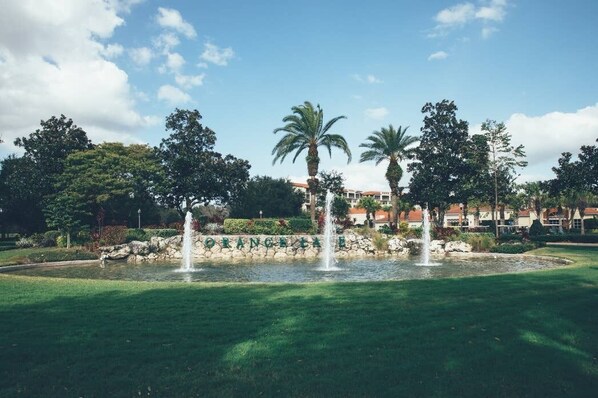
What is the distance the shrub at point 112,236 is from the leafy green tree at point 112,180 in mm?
12029

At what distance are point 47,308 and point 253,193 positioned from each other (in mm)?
45390

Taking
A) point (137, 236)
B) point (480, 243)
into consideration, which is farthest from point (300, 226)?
point (480, 243)

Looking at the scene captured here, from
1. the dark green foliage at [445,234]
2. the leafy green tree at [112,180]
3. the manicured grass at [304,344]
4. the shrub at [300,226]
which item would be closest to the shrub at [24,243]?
the leafy green tree at [112,180]

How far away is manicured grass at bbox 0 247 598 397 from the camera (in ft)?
16.0

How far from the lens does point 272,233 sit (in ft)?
108

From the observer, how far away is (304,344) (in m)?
6.25

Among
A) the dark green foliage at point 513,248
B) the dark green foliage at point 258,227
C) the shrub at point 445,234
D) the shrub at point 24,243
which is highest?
the dark green foliage at point 258,227

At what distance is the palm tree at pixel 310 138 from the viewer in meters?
39.5

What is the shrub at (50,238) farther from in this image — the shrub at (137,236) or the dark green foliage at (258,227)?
the dark green foliage at (258,227)

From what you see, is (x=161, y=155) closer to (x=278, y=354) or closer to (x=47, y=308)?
(x=47, y=308)

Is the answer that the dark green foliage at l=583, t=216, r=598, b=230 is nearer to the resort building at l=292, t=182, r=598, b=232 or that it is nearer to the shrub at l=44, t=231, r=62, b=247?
the resort building at l=292, t=182, r=598, b=232

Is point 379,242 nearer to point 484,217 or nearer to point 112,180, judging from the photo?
point 112,180

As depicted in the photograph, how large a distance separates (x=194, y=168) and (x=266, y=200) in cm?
1192

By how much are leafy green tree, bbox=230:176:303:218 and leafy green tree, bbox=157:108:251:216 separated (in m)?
3.89
